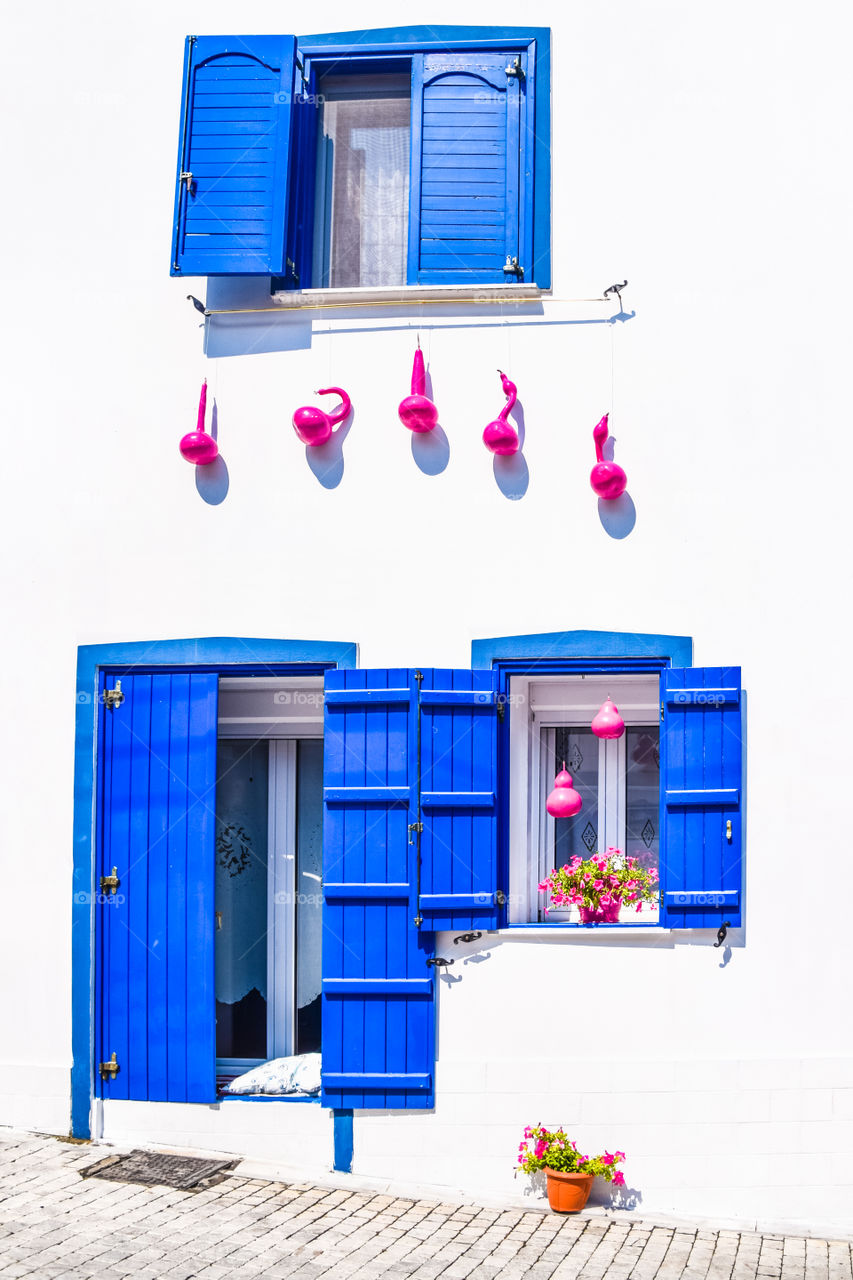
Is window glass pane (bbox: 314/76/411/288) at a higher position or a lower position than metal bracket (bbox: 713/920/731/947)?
higher

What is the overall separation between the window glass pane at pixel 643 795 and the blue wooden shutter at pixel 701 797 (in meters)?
0.46

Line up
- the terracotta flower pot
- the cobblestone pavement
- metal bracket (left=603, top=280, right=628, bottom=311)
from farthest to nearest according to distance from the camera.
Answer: metal bracket (left=603, top=280, right=628, bottom=311)
the terracotta flower pot
the cobblestone pavement

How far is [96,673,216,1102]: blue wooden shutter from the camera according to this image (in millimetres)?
7191

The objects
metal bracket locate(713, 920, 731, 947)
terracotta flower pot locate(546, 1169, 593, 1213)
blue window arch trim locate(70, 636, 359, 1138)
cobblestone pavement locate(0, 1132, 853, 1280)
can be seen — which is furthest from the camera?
blue window arch trim locate(70, 636, 359, 1138)

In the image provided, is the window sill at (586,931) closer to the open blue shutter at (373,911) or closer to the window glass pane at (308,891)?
the open blue shutter at (373,911)

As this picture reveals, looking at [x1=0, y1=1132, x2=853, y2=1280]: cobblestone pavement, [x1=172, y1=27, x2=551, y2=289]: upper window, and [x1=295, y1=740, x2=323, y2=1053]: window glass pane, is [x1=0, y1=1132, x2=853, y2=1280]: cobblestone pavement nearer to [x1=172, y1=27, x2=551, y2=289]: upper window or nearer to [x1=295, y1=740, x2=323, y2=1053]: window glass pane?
[x1=295, y1=740, x2=323, y2=1053]: window glass pane

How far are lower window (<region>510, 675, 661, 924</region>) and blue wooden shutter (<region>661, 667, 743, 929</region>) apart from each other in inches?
16.1

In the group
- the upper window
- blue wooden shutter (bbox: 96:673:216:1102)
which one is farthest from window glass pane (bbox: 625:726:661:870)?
the upper window

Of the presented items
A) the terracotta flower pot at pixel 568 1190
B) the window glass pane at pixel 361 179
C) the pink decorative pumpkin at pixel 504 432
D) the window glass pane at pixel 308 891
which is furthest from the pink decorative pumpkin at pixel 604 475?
the terracotta flower pot at pixel 568 1190

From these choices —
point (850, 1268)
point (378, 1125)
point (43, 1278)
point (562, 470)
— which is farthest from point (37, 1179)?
point (562, 470)

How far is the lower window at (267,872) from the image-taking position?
7.67 m

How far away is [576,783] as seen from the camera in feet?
24.4

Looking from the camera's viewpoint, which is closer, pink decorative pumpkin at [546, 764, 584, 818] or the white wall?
the white wall

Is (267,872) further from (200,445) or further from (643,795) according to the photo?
(200,445)
